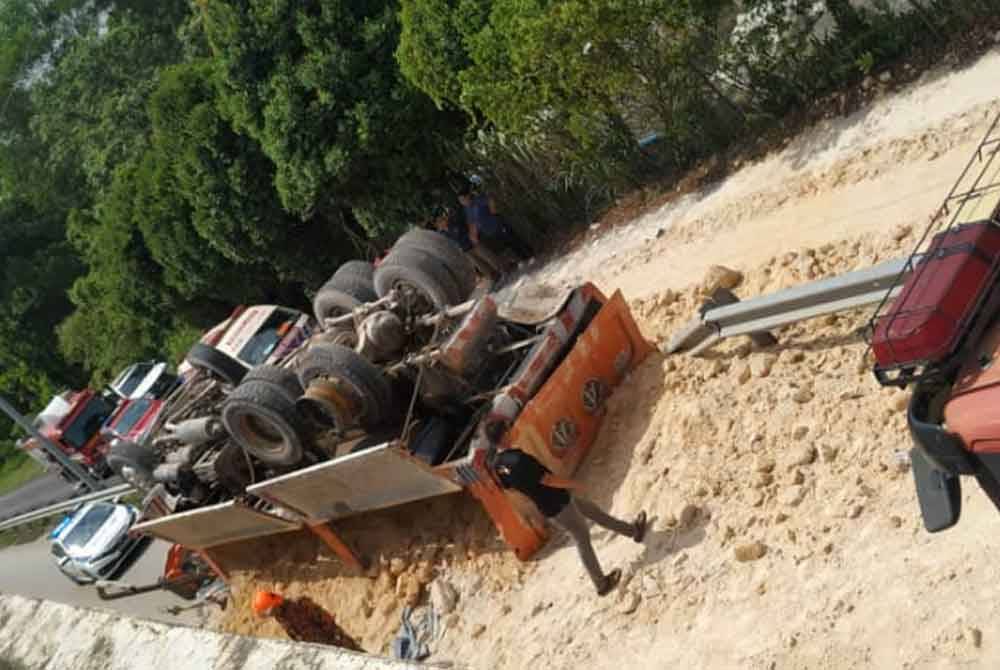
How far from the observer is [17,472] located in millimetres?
33375

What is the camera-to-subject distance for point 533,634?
7.99 meters

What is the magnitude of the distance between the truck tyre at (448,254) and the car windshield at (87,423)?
1340 centimetres

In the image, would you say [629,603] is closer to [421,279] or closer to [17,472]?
[421,279]

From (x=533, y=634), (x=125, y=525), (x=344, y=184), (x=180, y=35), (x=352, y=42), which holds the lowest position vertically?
(x=533, y=634)

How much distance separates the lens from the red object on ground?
14.8 ft

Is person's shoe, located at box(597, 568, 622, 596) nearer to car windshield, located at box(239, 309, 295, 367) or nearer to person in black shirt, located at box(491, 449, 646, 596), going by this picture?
person in black shirt, located at box(491, 449, 646, 596)

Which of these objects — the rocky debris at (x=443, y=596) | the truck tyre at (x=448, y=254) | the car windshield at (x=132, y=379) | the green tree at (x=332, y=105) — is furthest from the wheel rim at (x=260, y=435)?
the car windshield at (x=132, y=379)

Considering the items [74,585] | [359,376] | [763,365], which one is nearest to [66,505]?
[74,585]

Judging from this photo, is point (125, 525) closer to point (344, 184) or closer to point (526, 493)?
point (344, 184)

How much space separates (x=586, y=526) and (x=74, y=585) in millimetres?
12707

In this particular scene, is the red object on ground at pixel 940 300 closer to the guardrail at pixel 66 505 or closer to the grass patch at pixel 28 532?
the guardrail at pixel 66 505

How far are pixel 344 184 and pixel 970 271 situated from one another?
41.6 feet

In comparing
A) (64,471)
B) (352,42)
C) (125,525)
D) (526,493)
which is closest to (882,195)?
(526,493)

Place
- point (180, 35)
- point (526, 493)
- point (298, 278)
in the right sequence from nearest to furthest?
point (526, 493) → point (298, 278) → point (180, 35)
